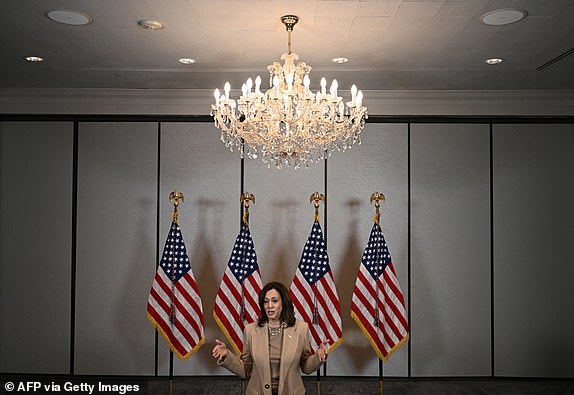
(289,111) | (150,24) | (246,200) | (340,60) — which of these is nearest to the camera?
(289,111)

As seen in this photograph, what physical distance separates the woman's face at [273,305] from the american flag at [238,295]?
172cm

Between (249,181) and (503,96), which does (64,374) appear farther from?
(503,96)

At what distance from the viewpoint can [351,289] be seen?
6.21 m

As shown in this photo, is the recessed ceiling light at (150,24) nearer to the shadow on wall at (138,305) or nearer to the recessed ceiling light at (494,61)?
the shadow on wall at (138,305)

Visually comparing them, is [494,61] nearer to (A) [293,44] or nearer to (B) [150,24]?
(A) [293,44]

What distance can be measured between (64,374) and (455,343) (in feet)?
14.2

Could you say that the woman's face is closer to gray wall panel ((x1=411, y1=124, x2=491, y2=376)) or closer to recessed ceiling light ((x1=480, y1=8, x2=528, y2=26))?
recessed ceiling light ((x1=480, y1=8, x2=528, y2=26))

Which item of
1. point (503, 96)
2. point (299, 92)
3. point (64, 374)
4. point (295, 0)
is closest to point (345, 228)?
point (503, 96)

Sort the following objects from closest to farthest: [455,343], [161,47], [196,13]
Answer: [196,13]
[161,47]
[455,343]

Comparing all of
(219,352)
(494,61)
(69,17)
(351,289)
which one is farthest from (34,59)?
(494,61)

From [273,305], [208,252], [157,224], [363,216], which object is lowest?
[273,305]

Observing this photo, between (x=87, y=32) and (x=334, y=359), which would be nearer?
(x=87, y=32)

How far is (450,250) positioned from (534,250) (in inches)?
36.8

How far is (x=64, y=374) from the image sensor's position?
618 centimetres
